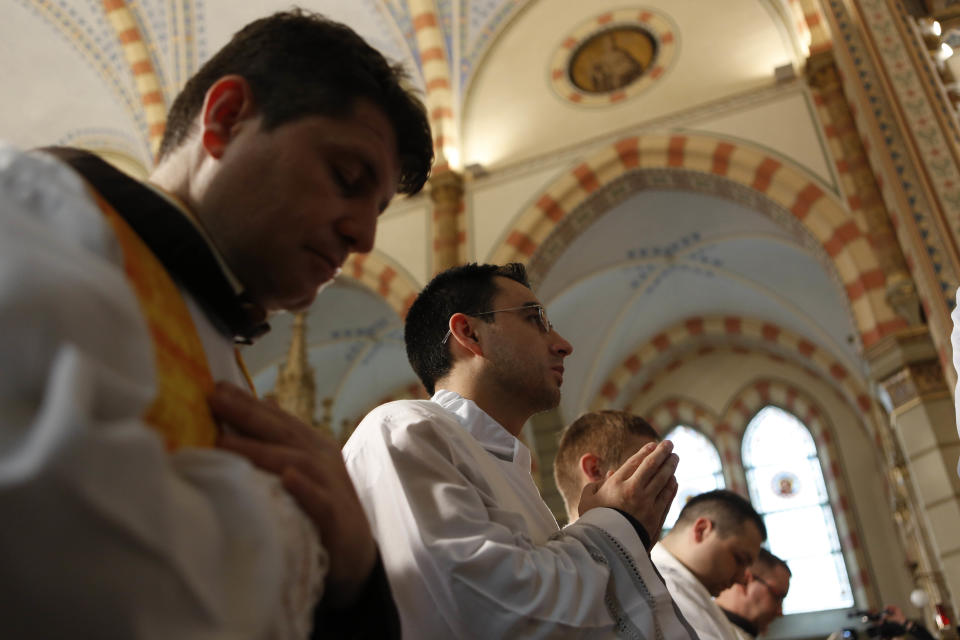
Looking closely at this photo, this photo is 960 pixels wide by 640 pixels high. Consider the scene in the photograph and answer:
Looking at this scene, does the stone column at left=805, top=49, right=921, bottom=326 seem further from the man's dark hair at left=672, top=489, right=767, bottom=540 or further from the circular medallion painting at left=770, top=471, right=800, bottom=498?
the circular medallion painting at left=770, top=471, right=800, bottom=498

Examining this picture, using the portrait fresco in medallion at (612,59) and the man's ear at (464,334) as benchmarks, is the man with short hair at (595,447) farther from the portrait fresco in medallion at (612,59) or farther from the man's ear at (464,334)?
the portrait fresco in medallion at (612,59)

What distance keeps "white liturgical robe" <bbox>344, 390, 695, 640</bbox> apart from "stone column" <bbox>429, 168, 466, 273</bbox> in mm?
6564

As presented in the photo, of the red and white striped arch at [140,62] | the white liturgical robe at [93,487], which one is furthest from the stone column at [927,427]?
the red and white striped arch at [140,62]

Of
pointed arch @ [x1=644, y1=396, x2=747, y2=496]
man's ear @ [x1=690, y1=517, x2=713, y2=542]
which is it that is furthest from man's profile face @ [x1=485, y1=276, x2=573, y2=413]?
pointed arch @ [x1=644, y1=396, x2=747, y2=496]

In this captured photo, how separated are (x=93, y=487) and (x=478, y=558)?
95 cm

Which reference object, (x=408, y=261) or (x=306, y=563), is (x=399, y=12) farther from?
(x=306, y=563)

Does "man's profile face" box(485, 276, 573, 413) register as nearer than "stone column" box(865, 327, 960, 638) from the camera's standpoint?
Yes

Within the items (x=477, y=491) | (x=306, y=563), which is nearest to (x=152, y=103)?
(x=477, y=491)

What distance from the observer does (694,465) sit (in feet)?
39.4

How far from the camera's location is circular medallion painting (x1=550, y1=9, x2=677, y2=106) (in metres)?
8.20

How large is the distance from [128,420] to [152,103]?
10.4 metres

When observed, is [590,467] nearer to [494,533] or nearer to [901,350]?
[494,533]

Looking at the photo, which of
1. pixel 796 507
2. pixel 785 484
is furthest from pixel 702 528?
pixel 785 484

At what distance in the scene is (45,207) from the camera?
0.63m
